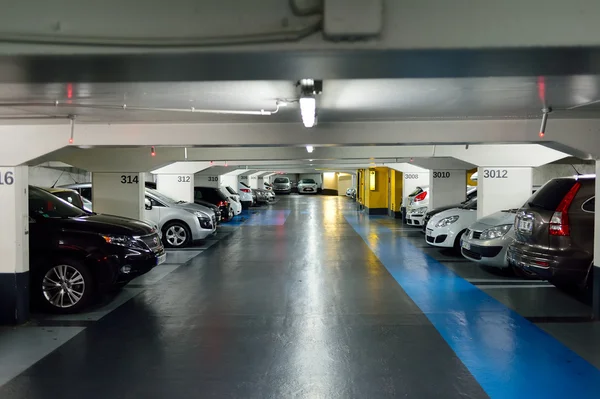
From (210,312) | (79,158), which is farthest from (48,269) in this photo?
(79,158)

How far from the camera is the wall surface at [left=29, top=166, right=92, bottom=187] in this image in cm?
1691

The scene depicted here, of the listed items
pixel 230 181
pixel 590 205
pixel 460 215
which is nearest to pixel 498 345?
pixel 590 205

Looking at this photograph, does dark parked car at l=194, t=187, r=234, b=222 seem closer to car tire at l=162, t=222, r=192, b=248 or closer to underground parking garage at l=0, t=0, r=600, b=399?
car tire at l=162, t=222, r=192, b=248

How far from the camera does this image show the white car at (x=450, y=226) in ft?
37.2

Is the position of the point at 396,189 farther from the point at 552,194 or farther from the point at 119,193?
the point at 552,194

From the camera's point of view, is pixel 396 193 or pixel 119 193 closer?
pixel 119 193

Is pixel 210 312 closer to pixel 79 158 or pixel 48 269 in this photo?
pixel 48 269

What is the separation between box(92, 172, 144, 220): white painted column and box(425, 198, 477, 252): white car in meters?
6.54

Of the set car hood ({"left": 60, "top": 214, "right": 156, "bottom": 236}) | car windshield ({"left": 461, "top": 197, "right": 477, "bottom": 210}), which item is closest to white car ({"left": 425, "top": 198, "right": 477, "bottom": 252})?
car windshield ({"left": 461, "top": 197, "right": 477, "bottom": 210})

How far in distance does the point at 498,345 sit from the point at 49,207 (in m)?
6.52

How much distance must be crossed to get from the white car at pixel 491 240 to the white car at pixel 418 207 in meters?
7.02

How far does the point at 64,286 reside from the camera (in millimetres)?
6742

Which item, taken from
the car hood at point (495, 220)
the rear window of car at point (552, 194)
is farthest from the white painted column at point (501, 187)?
the rear window of car at point (552, 194)

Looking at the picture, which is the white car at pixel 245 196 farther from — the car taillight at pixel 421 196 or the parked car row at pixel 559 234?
the parked car row at pixel 559 234
